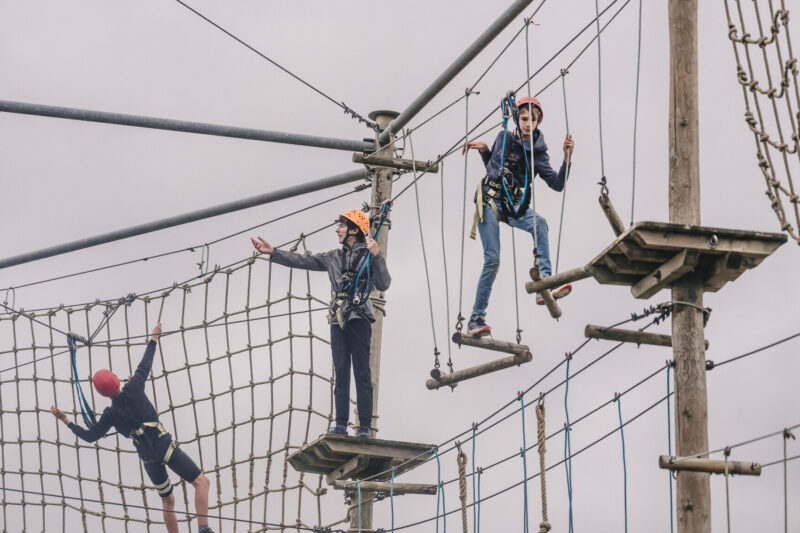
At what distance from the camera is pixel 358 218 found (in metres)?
10.3

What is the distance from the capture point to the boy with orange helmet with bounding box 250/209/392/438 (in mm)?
10156

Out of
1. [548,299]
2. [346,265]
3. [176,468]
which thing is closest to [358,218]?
[346,265]

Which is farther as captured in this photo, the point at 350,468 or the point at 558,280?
the point at 350,468

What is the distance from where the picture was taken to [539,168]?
9.37m

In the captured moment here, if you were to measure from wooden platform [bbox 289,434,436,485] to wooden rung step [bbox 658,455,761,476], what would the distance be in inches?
123

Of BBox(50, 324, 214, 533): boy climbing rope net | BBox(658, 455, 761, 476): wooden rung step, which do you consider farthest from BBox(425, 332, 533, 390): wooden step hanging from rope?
BBox(50, 324, 214, 533): boy climbing rope net

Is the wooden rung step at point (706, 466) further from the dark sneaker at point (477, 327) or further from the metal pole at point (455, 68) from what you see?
the metal pole at point (455, 68)

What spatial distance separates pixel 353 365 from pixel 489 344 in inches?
54.3

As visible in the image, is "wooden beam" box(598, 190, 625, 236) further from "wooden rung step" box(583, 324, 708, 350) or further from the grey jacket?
the grey jacket

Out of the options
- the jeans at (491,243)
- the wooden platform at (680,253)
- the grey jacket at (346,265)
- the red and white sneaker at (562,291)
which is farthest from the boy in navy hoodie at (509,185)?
the wooden platform at (680,253)

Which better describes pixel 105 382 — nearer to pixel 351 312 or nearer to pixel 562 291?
pixel 351 312

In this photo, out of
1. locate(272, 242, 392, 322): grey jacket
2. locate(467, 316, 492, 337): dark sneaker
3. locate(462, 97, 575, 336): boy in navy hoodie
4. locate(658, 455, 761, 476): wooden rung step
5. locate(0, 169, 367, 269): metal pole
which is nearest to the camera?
locate(658, 455, 761, 476): wooden rung step

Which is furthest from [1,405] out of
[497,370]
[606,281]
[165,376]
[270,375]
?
[606,281]

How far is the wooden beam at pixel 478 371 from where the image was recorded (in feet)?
30.2
